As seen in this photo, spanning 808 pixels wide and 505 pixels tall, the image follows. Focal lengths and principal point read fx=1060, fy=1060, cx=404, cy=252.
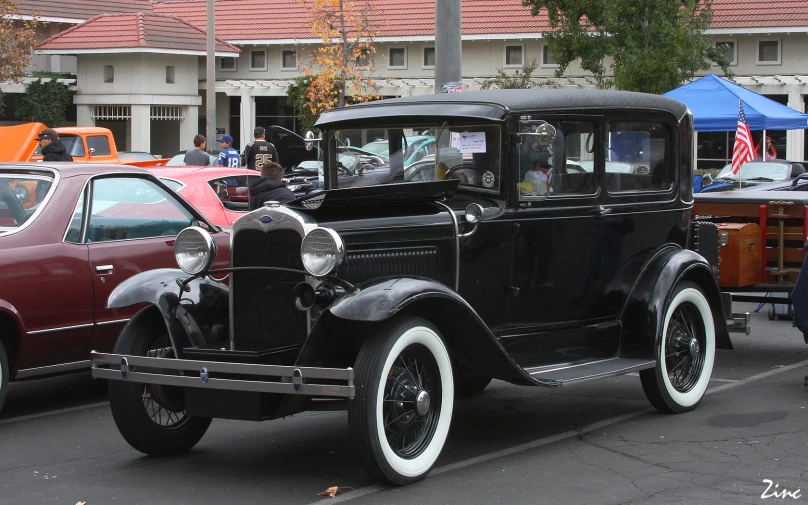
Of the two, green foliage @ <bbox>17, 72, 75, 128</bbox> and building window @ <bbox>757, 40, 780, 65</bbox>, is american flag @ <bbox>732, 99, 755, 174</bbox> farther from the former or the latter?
green foliage @ <bbox>17, 72, 75, 128</bbox>

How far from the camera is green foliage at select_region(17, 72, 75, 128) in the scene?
3969 cm

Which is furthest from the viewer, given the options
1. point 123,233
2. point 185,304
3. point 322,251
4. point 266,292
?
point 123,233

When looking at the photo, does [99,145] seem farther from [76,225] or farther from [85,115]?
[85,115]

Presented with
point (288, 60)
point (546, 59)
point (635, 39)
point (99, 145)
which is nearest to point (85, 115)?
point (288, 60)

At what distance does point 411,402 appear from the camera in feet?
18.0

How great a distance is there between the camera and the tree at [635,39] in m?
25.3

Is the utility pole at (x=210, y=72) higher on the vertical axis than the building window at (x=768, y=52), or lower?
lower

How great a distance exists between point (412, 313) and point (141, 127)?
3699 centimetres

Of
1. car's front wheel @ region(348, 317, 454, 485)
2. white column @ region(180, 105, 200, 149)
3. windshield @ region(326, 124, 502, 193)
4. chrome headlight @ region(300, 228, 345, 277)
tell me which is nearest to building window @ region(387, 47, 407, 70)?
white column @ region(180, 105, 200, 149)

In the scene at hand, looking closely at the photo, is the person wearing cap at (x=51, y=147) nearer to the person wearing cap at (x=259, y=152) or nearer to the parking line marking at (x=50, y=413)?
the person wearing cap at (x=259, y=152)

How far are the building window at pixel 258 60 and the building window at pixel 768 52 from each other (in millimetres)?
19710

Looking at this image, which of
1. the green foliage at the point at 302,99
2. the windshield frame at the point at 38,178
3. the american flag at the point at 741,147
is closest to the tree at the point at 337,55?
the green foliage at the point at 302,99

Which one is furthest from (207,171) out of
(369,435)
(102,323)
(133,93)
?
(133,93)

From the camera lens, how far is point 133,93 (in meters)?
40.6
